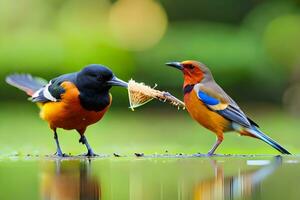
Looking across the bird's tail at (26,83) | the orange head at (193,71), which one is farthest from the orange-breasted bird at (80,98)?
the bird's tail at (26,83)

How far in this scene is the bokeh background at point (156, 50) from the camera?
14977mm

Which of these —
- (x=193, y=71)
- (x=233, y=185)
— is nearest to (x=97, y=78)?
(x=193, y=71)

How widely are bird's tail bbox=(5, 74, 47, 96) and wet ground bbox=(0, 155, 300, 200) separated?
0.92m

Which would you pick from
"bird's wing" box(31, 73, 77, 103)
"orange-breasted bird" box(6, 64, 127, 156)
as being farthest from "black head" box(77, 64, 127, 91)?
"bird's wing" box(31, 73, 77, 103)

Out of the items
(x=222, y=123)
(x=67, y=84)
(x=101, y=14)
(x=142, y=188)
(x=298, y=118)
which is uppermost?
(x=101, y=14)

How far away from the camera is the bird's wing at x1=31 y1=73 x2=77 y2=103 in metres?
5.53

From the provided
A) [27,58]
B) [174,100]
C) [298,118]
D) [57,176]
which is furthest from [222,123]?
[27,58]

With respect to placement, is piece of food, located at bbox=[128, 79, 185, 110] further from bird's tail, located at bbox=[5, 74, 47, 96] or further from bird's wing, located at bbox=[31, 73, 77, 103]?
bird's tail, located at bbox=[5, 74, 47, 96]

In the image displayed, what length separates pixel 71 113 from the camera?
5.32 meters

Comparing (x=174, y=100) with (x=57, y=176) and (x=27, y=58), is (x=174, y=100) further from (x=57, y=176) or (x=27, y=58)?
(x=27, y=58)

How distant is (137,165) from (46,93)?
1.20 metres

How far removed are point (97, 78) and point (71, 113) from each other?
42 cm

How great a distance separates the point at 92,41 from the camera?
1766 cm

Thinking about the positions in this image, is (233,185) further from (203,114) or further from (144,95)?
(144,95)
